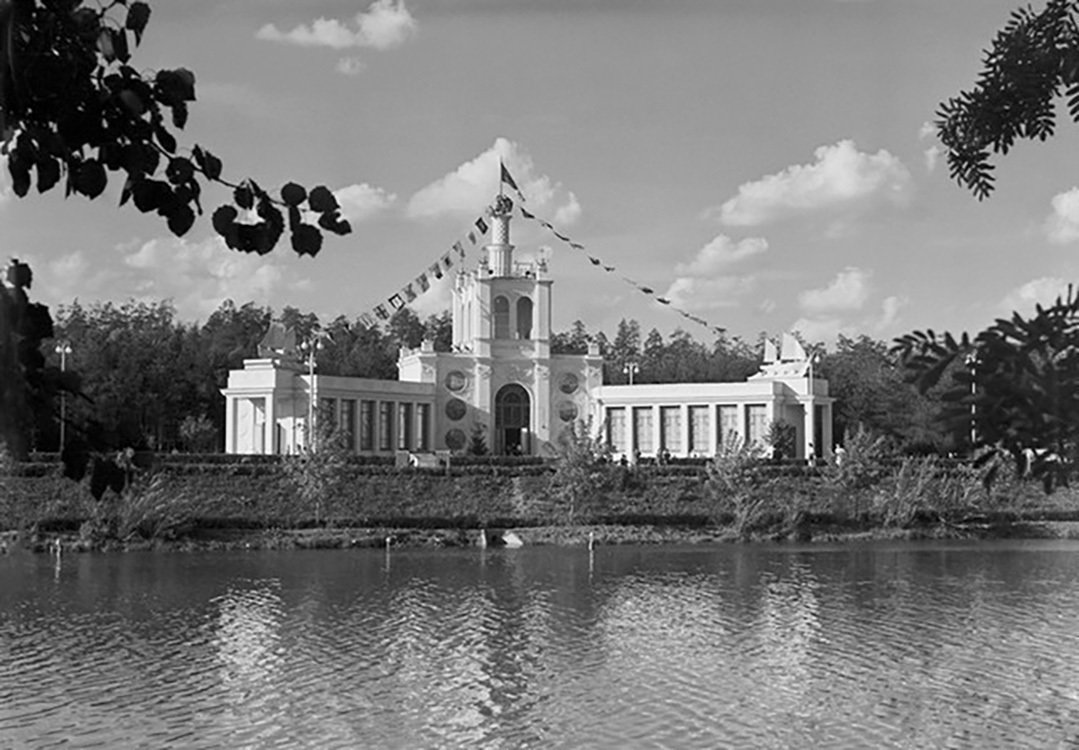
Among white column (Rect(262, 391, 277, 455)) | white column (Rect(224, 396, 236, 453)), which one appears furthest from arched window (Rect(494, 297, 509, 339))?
white column (Rect(224, 396, 236, 453))

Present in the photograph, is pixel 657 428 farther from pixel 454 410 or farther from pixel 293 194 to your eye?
pixel 293 194

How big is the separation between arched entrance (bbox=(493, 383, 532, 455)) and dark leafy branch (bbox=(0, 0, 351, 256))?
56420mm

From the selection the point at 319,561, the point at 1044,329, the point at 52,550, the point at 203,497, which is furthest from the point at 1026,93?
the point at 203,497

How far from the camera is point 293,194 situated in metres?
3.77

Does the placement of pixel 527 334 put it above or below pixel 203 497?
above

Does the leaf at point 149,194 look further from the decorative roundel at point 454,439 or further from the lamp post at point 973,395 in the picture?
the decorative roundel at point 454,439

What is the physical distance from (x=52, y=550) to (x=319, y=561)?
736 centimetres

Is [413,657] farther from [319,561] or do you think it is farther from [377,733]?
[319,561]

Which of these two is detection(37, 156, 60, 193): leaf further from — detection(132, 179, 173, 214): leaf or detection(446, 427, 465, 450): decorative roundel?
detection(446, 427, 465, 450): decorative roundel

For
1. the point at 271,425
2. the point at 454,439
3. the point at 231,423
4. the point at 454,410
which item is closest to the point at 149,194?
the point at 271,425

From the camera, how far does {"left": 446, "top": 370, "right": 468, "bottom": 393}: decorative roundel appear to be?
59875mm

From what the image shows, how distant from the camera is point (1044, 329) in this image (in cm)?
344

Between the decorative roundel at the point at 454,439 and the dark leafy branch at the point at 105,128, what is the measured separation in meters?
55.7

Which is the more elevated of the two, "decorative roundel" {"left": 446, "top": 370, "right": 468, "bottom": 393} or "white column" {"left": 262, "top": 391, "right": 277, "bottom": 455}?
"decorative roundel" {"left": 446, "top": 370, "right": 468, "bottom": 393}
